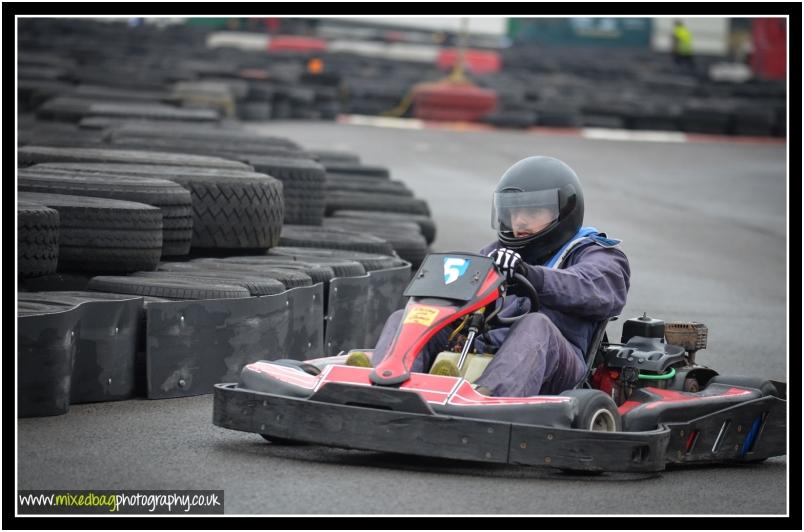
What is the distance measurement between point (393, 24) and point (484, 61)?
165 inches

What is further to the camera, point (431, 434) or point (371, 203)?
point (371, 203)

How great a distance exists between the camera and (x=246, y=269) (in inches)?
256

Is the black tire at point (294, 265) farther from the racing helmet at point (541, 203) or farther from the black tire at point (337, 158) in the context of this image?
the black tire at point (337, 158)

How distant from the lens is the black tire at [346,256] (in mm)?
7191

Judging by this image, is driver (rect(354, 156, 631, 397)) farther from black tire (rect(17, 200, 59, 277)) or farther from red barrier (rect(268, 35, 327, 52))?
red barrier (rect(268, 35, 327, 52))

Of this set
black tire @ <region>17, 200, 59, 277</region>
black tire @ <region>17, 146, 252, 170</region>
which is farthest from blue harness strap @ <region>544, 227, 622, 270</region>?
black tire @ <region>17, 146, 252, 170</region>

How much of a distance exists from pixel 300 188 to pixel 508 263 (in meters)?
3.93

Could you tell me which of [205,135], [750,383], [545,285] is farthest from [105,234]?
[205,135]

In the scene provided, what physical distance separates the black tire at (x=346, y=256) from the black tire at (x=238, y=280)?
96 cm

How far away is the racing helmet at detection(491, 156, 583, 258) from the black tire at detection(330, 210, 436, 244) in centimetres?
447

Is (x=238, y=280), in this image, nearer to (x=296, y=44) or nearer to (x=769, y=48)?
(x=296, y=44)

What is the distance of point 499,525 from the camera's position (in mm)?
3834

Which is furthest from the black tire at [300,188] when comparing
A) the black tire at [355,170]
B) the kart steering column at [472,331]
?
the kart steering column at [472,331]

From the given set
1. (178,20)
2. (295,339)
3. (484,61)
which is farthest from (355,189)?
(178,20)
